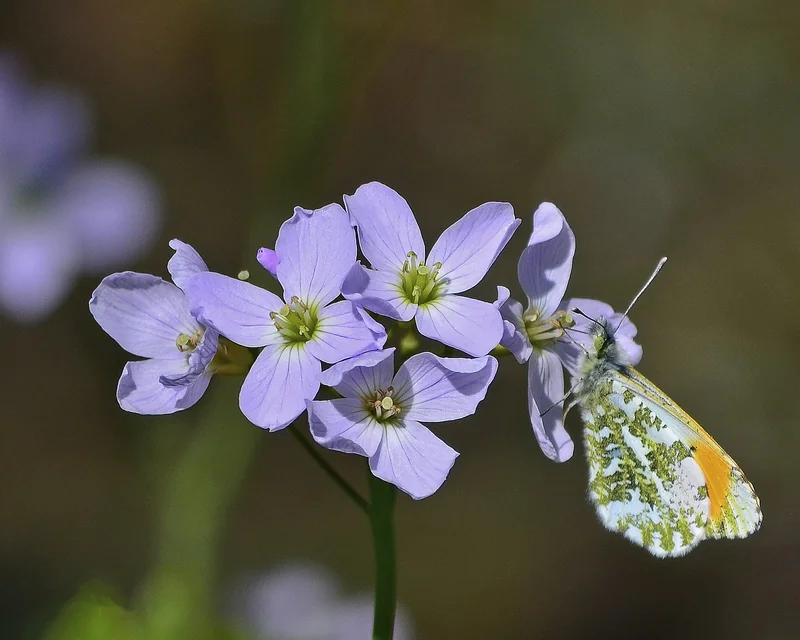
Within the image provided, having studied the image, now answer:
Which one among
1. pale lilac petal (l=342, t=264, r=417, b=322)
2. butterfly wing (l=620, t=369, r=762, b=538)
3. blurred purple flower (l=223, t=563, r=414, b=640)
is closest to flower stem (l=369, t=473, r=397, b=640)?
pale lilac petal (l=342, t=264, r=417, b=322)

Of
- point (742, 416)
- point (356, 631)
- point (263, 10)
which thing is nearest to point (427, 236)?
point (263, 10)

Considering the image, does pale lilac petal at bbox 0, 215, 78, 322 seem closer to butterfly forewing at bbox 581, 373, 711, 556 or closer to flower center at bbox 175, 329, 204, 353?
flower center at bbox 175, 329, 204, 353

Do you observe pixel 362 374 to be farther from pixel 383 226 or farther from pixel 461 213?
pixel 461 213

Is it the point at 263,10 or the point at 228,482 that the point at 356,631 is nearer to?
the point at 228,482

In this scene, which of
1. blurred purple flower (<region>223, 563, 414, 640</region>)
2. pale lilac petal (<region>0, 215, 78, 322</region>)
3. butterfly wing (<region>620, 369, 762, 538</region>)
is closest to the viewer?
butterfly wing (<region>620, 369, 762, 538</region>)

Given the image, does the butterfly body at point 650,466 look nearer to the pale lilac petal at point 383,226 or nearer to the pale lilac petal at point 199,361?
the pale lilac petal at point 383,226

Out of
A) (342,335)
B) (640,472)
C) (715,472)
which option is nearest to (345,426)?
(342,335)
